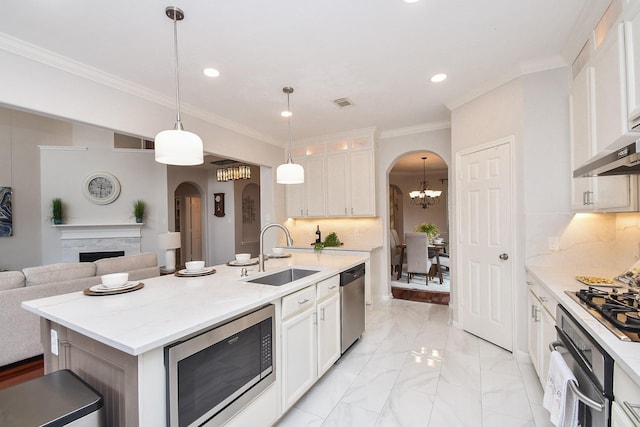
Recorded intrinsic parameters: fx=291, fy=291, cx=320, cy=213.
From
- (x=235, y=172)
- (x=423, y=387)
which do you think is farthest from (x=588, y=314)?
(x=235, y=172)

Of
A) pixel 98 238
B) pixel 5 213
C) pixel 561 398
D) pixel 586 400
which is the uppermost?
pixel 5 213

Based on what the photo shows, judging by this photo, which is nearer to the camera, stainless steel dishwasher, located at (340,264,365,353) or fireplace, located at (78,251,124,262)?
stainless steel dishwasher, located at (340,264,365,353)

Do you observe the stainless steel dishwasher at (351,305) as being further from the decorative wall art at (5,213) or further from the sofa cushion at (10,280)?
the decorative wall art at (5,213)

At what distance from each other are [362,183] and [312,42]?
2.62 m

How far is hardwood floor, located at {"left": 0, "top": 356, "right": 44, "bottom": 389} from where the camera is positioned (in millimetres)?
2480

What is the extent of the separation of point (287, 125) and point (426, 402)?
3.74 metres

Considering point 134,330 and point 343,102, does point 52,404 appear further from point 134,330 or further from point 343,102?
point 343,102

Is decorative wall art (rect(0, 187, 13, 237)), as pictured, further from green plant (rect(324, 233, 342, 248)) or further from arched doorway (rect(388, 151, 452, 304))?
arched doorway (rect(388, 151, 452, 304))

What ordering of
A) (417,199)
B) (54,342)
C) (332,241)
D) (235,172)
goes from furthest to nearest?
(417,199) → (235,172) → (332,241) → (54,342)

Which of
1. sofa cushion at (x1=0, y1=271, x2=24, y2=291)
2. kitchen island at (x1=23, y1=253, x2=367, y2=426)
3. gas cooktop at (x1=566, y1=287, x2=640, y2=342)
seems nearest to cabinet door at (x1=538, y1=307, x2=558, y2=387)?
gas cooktop at (x1=566, y1=287, x2=640, y2=342)

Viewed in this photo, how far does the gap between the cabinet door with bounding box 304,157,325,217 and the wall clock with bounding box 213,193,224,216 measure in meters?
3.63

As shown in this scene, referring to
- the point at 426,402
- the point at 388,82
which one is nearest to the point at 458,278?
the point at 426,402

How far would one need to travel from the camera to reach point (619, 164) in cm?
153

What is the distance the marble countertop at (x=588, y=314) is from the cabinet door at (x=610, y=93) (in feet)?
2.97
